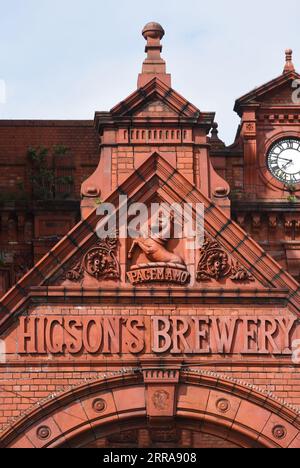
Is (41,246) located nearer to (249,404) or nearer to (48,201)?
(48,201)

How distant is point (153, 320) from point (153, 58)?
6.54 meters

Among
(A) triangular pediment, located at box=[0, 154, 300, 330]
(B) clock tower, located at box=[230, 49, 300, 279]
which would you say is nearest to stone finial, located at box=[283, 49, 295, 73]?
(B) clock tower, located at box=[230, 49, 300, 279]

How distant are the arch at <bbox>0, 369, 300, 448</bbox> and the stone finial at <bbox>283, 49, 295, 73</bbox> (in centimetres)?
1080

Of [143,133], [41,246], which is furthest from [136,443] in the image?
[143,133]

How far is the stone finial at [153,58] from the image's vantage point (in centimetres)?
5372

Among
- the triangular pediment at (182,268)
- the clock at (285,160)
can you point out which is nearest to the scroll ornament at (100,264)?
the triangular pediment at (182,268)

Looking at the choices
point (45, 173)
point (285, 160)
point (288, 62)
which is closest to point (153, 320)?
point (45, 173)

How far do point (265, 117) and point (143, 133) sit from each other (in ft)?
20.5

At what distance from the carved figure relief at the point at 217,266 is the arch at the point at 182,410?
2.22 meters

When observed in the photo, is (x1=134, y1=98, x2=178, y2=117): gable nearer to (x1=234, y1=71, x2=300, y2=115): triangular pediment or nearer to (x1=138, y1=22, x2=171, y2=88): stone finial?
(x1=138, y1=22, x2=171, y2=88): stone finial

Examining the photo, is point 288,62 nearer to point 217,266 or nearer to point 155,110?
point 155,110

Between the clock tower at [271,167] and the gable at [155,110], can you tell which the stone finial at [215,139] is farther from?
the gable at [155,110]

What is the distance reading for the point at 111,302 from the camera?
169 ft

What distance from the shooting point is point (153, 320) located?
51.4 metres
